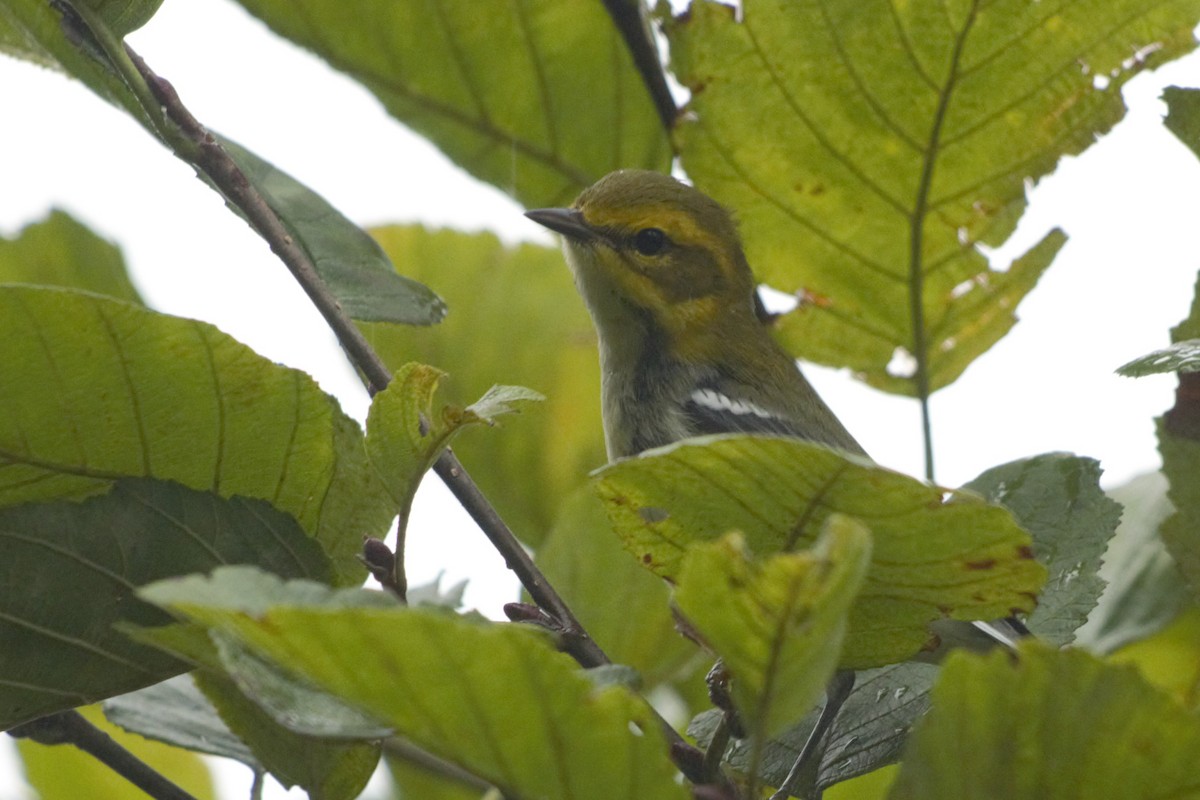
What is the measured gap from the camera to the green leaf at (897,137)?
2838 mm

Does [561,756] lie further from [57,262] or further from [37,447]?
[57,262]

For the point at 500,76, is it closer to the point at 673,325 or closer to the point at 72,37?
the point at 72,37

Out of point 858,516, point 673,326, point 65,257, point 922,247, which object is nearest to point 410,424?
point 858,516

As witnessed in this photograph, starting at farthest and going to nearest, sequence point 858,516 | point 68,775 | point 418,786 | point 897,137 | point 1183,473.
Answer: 1. point 418,786
2. point 68,775
3. point 897,137
4. point 1183,473
5. point 858,516

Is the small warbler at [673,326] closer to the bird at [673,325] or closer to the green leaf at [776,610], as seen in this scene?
the bird at [673,325]

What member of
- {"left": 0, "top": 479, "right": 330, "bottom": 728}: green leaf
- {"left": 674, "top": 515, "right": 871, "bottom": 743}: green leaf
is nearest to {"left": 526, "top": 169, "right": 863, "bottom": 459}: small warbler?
{"left": 0, "top": 479, "right": 330, "bottom": 728}: green leaf

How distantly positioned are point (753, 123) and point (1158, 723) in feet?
6.05

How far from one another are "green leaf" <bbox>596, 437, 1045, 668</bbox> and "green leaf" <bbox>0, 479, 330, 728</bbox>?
0.57 metres

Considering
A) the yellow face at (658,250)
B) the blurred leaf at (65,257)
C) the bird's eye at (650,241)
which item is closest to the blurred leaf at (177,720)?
the blurred leaf at (65,257)

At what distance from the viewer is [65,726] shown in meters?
2.20

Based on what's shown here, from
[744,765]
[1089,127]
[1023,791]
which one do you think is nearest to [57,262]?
[744,765]

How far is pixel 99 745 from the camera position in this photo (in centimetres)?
217

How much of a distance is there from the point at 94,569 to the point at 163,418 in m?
0.23

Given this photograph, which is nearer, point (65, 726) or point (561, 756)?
point (561, 756)
